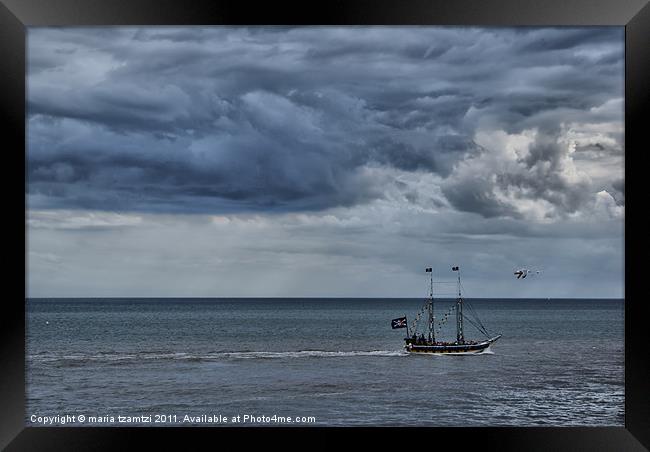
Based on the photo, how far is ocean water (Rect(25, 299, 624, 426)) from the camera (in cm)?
1797

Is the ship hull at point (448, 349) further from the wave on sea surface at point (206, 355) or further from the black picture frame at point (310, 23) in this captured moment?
the black picture frame at point (310, 23)

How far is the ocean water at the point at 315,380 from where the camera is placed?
18.0 meters

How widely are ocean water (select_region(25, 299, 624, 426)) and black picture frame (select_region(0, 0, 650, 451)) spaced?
3.80 m

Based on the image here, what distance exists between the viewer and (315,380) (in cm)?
2392

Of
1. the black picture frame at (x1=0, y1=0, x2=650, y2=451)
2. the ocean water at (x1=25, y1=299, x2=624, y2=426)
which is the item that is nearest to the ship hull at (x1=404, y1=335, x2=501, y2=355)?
the ocean water at (x1=25, y1=299, x2=624, y2=426)

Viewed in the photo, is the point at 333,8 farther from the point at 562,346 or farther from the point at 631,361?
the point at 562,346

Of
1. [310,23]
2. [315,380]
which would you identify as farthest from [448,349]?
[310,23]

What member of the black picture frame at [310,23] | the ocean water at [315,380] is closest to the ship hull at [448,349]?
the ocean water at [315,380]

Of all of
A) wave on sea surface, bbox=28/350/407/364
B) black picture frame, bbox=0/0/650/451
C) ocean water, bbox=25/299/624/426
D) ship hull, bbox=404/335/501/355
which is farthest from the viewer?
wave on sea surface, bbox=28/350/407/364

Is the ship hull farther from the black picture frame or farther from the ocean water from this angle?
the black picture frame

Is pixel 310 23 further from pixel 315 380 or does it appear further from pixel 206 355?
pixel 206 355

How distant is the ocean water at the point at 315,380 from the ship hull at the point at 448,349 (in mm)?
410

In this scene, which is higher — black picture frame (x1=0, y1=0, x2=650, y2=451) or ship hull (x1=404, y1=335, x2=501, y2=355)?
black picture frame (x1=0, y1=0, x2=650, y2=451)

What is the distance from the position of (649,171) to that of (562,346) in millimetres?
35159
